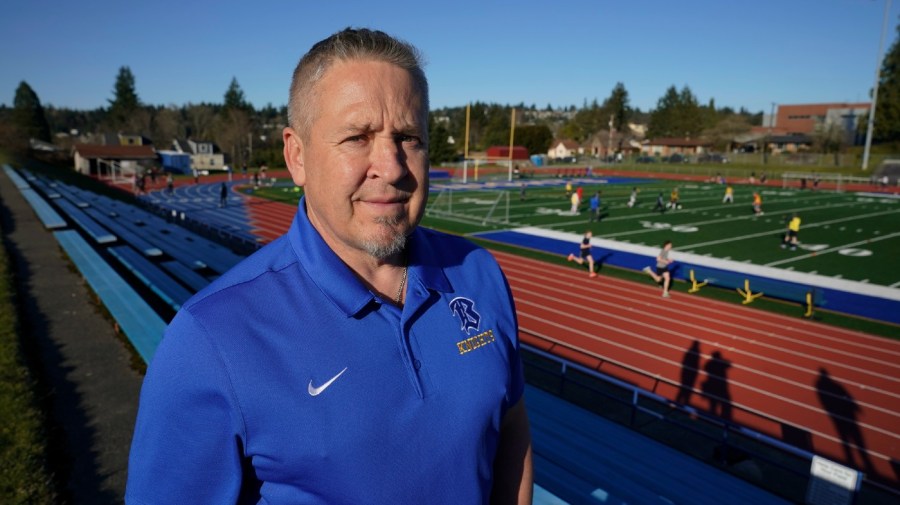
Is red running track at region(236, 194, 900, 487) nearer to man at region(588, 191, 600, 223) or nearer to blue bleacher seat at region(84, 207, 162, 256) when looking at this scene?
blue bleacher seat at region(84, 207, 162, 256)

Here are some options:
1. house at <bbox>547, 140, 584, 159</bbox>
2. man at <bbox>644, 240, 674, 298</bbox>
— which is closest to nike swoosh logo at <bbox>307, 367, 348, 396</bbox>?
man at <bbox>644, 240, 674, 298</bbox>

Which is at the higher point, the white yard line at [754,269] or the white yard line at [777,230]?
the white yard line at [777,230]

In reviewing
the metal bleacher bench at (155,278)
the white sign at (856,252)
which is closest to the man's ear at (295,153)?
the metal bleacher bench at (155,278)

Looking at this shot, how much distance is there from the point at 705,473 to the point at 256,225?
22.6 m

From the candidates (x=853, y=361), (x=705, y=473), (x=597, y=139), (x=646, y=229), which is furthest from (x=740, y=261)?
(x=597, y=139)

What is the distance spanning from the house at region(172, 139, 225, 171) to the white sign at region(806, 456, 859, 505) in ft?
187

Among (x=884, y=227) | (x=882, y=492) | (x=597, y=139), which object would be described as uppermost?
(x=597, y=139)

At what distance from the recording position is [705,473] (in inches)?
249

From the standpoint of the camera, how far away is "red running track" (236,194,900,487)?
7984 mm

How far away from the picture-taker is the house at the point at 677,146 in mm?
95312

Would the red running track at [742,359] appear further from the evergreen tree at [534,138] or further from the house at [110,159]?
the evergreen tree at [534,138]

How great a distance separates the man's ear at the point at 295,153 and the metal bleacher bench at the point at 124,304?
6.36 meters

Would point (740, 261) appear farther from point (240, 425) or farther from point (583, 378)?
point (240, 425)

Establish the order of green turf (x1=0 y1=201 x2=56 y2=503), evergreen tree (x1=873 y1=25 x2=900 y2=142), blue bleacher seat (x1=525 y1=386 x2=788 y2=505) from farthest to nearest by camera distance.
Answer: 1. evergreen tree (x1=873 y1=25 x2=900 y2=142)
2. blue bleacher seat (x1=525 y1=386 x2=788 y2=505)
3. green turf (x1=0 y1=201 x2=56 y2=503)
